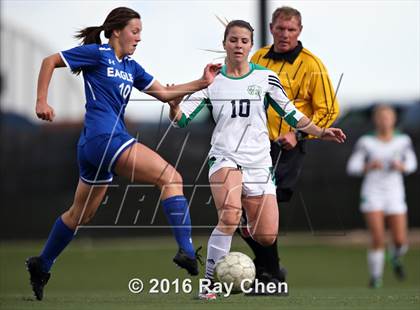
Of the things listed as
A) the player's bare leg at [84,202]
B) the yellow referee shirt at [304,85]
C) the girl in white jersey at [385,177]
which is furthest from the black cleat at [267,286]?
the girl in white jersey at [385,177]

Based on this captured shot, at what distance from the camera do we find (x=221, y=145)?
7902 millimetres

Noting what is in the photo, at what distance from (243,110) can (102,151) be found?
113cm

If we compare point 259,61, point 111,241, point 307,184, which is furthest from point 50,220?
point 259,61

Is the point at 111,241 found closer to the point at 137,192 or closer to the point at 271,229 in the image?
the point at 137,192

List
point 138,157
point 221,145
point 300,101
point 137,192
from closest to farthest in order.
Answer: point 138,157, point 221,145, point 300,101, point 137,192

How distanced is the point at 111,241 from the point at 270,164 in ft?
38.0

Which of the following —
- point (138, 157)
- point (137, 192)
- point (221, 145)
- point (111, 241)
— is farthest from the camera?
point (111, 241)

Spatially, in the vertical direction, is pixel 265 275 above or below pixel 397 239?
above

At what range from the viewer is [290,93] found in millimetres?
8656

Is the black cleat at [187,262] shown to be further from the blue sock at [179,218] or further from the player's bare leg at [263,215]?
the player's bare leg at [263,215]

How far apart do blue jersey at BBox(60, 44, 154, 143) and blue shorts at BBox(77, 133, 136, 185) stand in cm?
4

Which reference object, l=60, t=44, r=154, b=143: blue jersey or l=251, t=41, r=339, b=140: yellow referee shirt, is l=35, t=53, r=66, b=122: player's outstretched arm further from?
l=251, t=41, r=339, b=140: yellow referee shirt

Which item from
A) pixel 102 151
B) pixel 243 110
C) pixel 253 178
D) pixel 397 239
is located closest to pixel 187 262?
pixel 102 151

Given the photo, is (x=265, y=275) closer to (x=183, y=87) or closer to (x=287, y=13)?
(x=183, y=87)
